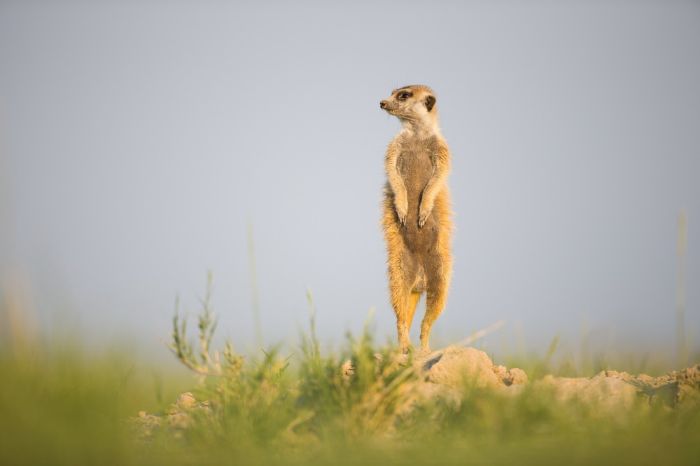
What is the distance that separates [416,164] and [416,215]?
554mm

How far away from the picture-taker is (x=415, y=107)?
6.24m

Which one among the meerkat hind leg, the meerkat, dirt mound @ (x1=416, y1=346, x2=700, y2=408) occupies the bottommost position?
dirt mound @ (x1=416, y1=346, x2=700, y2=408)

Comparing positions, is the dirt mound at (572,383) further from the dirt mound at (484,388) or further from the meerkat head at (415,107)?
the meerkat head at (415,107)

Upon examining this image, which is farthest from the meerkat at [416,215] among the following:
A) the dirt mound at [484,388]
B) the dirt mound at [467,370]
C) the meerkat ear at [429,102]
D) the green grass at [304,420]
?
the green grass at [304,420]

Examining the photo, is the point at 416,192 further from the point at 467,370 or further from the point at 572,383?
the point at 467,370

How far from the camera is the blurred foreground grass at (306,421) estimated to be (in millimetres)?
2469

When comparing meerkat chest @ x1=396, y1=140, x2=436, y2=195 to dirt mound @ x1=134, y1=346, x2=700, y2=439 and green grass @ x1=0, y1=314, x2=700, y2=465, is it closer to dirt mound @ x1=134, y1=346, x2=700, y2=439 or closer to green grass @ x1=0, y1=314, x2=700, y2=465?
dirt mound @ x1=134, y1=346, x2=700, y2=439

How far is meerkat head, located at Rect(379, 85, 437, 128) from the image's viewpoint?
6223mm

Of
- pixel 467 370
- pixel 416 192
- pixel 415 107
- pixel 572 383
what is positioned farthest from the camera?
pixel 415 107

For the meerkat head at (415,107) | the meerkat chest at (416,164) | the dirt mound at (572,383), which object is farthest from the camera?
the meerkat head at (415,107)

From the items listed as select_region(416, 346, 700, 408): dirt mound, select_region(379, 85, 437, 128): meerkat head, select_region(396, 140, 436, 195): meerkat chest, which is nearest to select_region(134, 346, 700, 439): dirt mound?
select_region(416, 346, 700, 408): dirt mound

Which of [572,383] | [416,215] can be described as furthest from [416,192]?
[572,383]

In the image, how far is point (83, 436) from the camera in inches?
102

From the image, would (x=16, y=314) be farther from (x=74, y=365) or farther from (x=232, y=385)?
(x=232, y=385)
